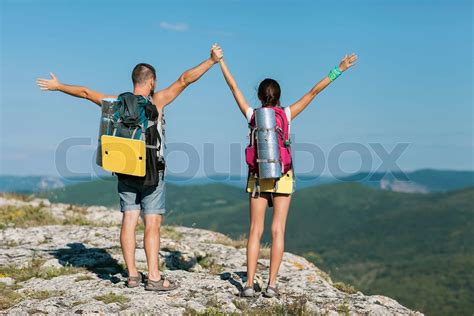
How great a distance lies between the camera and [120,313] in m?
8.20

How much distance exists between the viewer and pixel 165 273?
35.0 feet

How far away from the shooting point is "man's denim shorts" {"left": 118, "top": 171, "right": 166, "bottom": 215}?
901 cm

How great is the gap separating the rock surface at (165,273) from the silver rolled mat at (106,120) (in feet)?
7.01

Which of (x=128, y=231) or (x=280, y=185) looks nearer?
(x=280, y=185)

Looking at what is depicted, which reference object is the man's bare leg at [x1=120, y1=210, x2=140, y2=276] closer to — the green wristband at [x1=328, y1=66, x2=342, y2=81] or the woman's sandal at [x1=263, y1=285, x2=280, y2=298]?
the woman's sandal at [x1=263, y1=285, x2=280, y2=298]

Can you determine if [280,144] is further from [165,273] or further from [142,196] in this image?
[165,273]

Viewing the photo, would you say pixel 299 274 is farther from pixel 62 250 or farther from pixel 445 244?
pixel 445 244

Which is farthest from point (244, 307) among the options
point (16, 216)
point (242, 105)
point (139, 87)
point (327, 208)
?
point (327, 208)

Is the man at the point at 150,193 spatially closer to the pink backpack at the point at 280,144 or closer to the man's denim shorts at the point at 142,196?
the man's denim shorts at the point at 142,196

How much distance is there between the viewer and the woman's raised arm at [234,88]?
9.16 meters

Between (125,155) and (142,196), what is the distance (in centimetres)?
74

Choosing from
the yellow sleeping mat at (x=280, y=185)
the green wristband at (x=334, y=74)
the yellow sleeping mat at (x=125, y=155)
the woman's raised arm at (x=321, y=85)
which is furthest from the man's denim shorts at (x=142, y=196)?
the green wristband at (x=334, y=74)

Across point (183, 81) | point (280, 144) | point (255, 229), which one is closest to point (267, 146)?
point (280, 144)

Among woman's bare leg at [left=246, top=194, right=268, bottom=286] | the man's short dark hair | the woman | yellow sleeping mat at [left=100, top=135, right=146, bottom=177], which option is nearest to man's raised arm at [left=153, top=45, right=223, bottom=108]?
the woman
